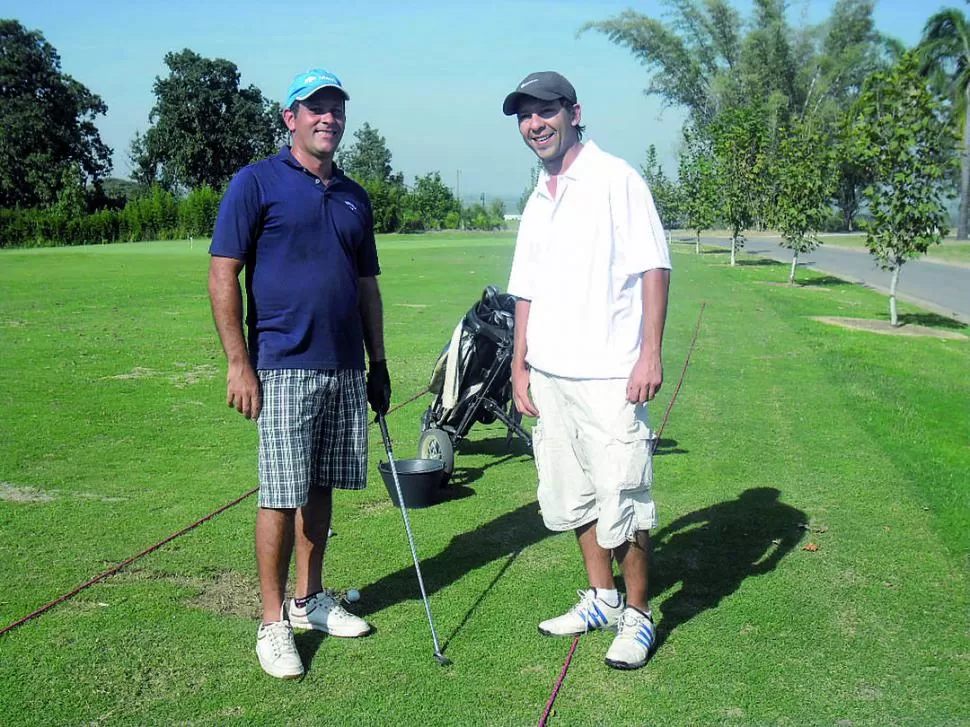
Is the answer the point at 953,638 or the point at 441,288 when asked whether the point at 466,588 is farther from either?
the point at 441,288

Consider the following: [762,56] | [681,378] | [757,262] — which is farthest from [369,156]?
[681,378]

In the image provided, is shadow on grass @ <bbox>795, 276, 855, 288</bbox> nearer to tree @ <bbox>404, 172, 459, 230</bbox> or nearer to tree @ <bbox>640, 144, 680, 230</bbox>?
tree @ <bbox>640, 144, 680, 230</bbox>

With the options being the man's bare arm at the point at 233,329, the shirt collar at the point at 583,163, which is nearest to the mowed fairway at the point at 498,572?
the man's bare arm at the point at 233,329

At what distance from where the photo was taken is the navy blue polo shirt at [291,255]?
3.90m

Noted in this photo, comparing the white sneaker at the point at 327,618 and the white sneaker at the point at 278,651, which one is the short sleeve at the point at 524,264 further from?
the white sneaker at the point at 278,651

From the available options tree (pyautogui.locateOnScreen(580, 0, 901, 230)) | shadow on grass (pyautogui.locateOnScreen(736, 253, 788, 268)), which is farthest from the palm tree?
shadow on grass (pyautogui.locateOnScreen(736, 253, 788, 268))

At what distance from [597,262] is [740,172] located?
3330cm

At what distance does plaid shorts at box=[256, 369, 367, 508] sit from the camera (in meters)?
4.04

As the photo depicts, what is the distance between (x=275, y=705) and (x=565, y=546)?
2186 millimetres

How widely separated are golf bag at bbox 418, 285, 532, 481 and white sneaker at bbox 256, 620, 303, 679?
2.72 meters

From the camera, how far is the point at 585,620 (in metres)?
4.42

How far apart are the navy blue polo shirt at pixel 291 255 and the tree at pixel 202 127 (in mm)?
83937

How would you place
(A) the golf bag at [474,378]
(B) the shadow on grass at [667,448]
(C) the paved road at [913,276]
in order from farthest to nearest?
(C) the paved road at [913,276], (B) the shadow on grass at [667,448], (A) the golf bag at [474,378]

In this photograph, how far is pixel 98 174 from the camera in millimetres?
81062
